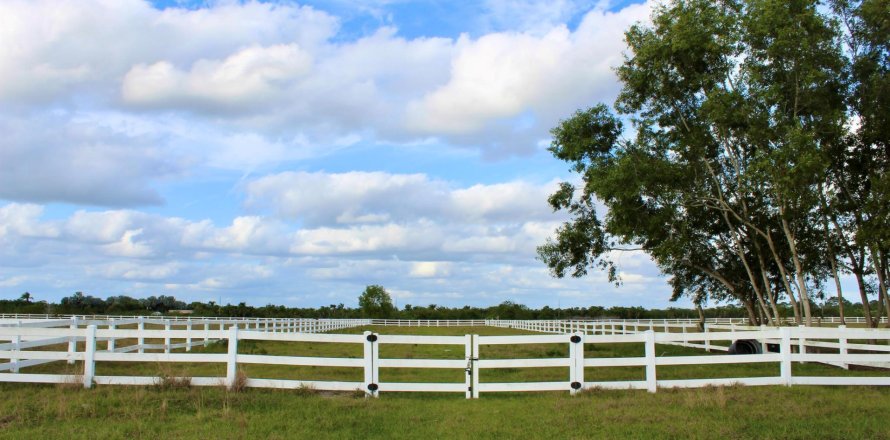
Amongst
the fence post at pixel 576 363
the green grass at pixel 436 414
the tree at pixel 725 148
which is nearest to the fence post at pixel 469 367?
the green grass at pixel 436 414

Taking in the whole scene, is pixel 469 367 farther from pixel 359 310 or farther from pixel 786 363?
pixel 359 310

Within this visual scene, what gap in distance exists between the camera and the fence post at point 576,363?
11039 millimetres

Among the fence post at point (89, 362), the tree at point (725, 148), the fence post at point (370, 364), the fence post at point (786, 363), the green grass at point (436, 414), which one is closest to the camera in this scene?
the green grass at point (436, 414)

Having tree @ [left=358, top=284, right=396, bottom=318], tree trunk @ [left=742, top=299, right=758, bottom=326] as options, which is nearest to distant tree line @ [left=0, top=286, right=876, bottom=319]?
tree @ [left=358, top=284, right=396, bottom=318]

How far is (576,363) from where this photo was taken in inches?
435

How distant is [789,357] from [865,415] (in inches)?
106

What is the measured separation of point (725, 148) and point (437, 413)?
19.4 m

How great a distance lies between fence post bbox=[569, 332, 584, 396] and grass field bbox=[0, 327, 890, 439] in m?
0.21

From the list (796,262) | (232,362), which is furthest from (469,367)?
(796,262)

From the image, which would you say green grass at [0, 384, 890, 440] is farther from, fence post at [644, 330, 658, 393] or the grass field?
fence post at [644, 330, 658, 393]

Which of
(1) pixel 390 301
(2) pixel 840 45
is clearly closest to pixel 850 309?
(1) pixel 390 301

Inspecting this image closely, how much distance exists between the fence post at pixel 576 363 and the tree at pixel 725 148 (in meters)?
11.9

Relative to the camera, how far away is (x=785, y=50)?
68.4ft

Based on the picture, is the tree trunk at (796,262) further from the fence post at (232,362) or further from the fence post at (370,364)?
the fence post at (232,362)
